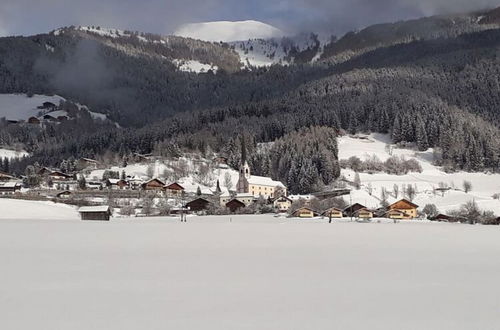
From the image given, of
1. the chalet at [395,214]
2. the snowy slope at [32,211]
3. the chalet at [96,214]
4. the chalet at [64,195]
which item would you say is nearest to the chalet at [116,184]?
the chalet at [64,195]

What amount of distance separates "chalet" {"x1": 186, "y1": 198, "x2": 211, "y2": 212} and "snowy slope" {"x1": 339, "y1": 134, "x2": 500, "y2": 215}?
74.3 feet

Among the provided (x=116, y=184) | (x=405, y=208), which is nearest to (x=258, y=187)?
(x=116, y=184)

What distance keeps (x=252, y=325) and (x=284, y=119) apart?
5897 inches

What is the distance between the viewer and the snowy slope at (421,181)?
3346 inches

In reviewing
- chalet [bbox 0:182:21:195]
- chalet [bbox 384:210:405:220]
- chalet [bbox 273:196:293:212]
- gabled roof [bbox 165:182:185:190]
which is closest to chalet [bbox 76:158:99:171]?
chalet [bbox 0:182:21:195]

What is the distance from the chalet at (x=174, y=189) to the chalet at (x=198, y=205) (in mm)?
13826

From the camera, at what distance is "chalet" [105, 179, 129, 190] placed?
10038 centimetres

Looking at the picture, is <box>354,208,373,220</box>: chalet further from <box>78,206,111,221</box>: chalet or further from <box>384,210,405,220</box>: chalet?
<box>78,206,111,221</box>: chalet

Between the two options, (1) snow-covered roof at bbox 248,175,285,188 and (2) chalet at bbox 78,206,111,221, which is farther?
(1) snow-covered roof at bbox 248,175,285,188

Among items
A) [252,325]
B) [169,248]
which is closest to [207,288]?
[252,325]

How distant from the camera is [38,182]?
101812 mm

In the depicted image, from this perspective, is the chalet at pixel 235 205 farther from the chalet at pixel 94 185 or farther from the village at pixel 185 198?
the chalet at pixel 94 185

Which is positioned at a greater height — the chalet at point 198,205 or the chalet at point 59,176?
the chalet at point 59,176

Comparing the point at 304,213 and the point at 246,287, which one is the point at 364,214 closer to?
the point at 304,213
